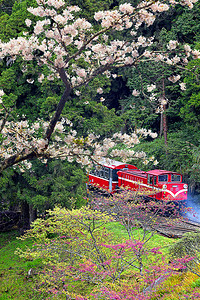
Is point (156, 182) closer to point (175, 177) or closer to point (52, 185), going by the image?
point (175, 177)

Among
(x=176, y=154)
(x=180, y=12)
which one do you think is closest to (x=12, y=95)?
(x=176, y=154)

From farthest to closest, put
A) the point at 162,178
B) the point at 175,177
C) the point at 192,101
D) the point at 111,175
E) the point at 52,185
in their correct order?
1. the point at 192,101
2. the point at 111,175
3. the point at 175,177
4. the point at 162,178
5. the point at 52,185

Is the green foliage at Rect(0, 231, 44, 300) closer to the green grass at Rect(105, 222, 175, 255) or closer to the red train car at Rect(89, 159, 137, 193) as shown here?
the green grass at Rect(105, 222, 175, 255)

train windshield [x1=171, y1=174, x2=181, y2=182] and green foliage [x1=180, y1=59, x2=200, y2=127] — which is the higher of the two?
green foliage [x1=180, y1=59, x2=200, y2=127]

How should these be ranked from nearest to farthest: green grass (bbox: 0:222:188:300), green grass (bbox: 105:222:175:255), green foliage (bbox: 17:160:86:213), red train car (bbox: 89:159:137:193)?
green grass (bbox: 0:222:188:300) < green grass (bbox: 105:222:175:255) < green foliage (bbox: 17:160:86:213) < red train car (bbox: 89:159:137:193)

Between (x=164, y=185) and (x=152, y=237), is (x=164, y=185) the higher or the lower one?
the higher one

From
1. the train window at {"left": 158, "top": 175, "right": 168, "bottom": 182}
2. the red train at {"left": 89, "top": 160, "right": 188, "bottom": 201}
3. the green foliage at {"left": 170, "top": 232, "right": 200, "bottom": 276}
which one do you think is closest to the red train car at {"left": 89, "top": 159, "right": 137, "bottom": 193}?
the red train at {"left": 89, "top": 160, "right": 188, "bottom": 201}

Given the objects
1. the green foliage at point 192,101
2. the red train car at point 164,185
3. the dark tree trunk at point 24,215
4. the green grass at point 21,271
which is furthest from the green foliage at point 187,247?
the green foliage at point 192,101

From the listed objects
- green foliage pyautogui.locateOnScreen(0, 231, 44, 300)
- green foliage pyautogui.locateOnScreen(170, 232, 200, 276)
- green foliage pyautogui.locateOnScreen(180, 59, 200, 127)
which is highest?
green foliage pyautogui.locateOnScreen(180, 59, 200, 127)

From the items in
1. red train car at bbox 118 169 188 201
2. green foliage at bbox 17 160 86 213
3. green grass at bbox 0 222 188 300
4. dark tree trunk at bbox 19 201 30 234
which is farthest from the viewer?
red train car at bbox 118 169 188 201

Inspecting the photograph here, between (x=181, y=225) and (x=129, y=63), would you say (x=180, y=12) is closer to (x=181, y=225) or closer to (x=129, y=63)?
(x=181, y=225)

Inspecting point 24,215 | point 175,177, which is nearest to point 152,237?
point 175,177

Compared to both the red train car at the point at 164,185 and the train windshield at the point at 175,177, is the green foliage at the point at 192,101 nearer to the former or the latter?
the train windshield at the point at 175,177

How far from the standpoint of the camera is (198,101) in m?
17.2
